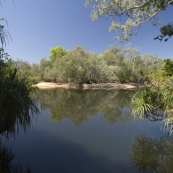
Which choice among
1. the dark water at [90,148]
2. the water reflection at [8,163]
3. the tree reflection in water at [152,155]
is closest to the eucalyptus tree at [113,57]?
the dark water at [90,148]

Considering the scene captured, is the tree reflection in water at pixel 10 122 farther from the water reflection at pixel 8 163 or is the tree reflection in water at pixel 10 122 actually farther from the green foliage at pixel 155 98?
the green foliage at pixel 155 98

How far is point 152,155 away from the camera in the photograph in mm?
4582

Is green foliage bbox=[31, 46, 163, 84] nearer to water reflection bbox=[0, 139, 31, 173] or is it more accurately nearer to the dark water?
the dark water

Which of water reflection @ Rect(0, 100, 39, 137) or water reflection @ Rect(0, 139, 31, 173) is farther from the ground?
water reflection @ Rect(0, 100, 39, 137)

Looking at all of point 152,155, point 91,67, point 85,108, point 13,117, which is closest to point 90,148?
point 152,155

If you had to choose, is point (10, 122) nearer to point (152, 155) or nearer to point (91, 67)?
point (152, 155)

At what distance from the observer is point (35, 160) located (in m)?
4.16

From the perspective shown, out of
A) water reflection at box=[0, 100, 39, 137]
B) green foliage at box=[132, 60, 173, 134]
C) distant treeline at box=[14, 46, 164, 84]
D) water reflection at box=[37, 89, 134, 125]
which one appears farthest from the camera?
distant treeline at box=[14, 46, 164, 84]

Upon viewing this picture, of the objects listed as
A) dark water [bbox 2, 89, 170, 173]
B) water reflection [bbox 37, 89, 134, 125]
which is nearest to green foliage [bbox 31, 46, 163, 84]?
water reflection [bbox 37, 89, 134, 125]

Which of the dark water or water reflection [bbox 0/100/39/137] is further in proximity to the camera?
water reflection [bbox 0/100/39/137]

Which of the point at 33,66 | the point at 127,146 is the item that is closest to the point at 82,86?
the point at 33,66

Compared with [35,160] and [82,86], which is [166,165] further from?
[82,86]

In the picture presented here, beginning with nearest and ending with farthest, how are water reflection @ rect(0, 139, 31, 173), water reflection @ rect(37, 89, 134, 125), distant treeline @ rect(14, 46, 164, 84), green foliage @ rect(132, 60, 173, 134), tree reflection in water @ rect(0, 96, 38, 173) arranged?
1. water reflection @ rect(0, 139, 31, 173)
2. tree reflection in water @ rect(0, 96, 38, 173)
3. green foliage @ rect(132, 60, 173, 134)
4. water reflection @ rect(37, 89, 134, 125)
5. distant treeline @ rect(14, 46, 164, 84)

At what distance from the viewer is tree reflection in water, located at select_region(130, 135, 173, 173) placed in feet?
13.0
